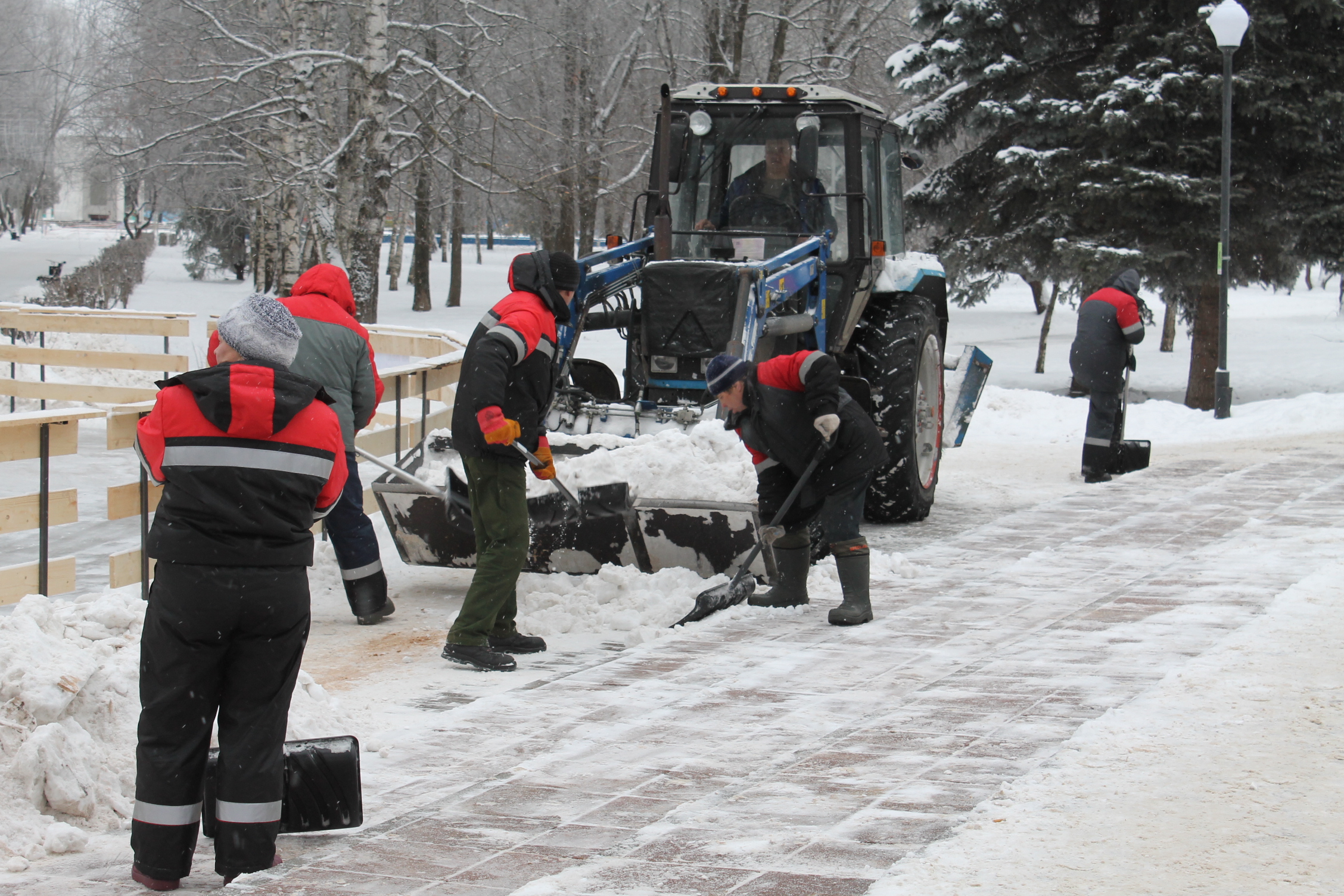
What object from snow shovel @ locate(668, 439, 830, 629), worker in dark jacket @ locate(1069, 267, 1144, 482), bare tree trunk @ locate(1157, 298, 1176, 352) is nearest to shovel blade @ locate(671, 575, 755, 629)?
snow shovel @ locate(668, 439, 830, 629)

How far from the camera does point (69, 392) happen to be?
15.1m

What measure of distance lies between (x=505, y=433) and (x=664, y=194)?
3.66 meters

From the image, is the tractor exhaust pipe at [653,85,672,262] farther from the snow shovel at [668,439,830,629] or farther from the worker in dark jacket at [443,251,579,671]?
the worker in dark jacket at [443,251,579,671]

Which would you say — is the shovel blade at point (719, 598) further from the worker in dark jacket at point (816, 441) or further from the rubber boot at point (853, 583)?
the rubber boot at point (853, 583)

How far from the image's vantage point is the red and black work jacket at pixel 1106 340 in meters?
11.5

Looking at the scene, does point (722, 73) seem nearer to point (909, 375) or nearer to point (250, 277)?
point (909, 375)

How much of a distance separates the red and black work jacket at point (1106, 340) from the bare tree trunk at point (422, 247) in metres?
15.6

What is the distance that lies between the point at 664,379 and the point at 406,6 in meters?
11.1

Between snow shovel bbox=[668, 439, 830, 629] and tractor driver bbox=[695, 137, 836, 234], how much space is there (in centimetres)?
279

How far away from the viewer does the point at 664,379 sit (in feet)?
27.3

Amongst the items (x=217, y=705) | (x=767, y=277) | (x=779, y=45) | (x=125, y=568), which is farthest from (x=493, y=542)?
(x=779, y=45)

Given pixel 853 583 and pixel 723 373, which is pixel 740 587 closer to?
pixel 853 583

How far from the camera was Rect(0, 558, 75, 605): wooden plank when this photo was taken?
6359 millimetres

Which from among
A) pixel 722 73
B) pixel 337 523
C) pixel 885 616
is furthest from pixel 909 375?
pixel 722 73
